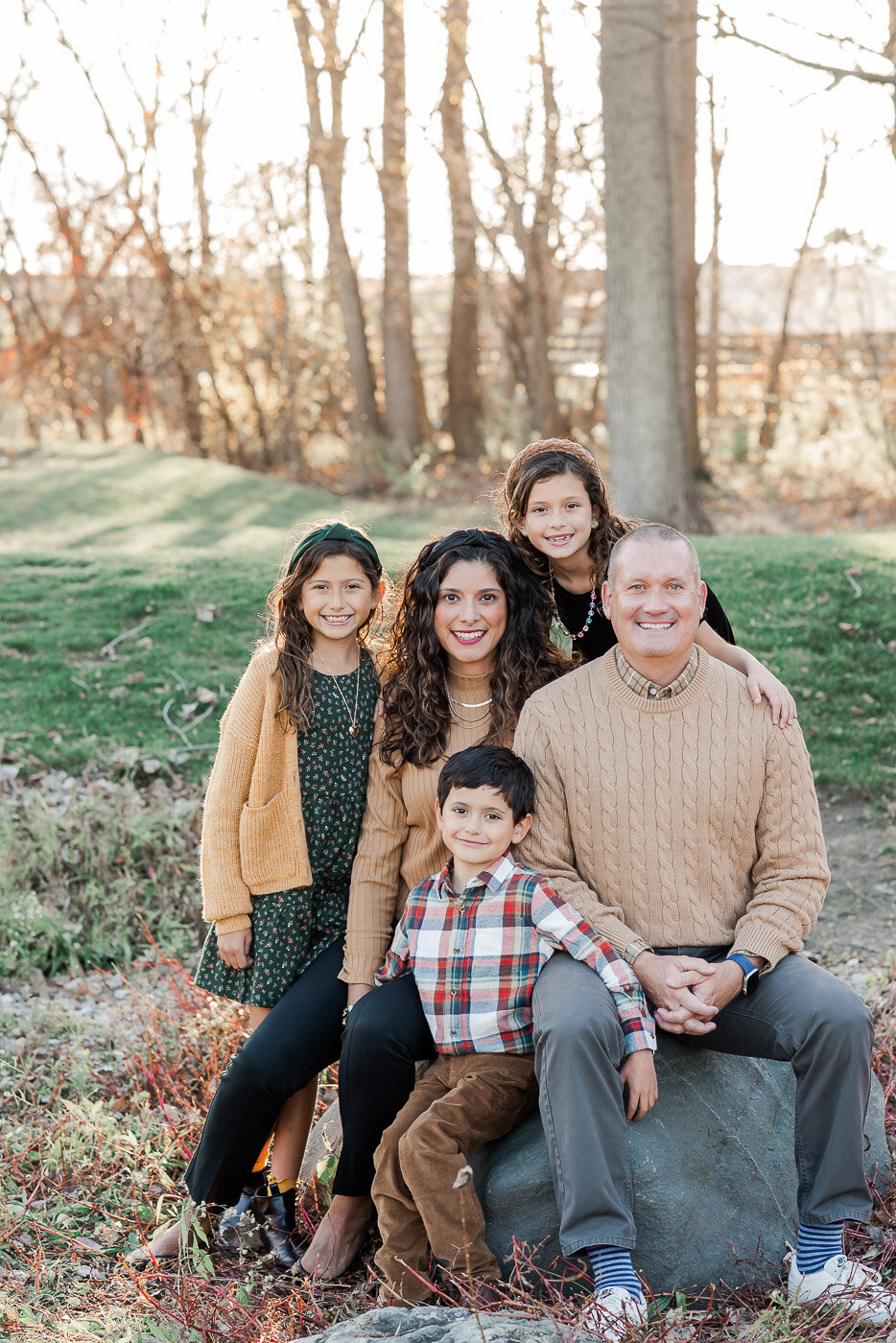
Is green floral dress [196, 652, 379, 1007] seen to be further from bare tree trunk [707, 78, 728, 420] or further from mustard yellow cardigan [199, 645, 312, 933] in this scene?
bare tree trunk [707, 78, 728, 420]

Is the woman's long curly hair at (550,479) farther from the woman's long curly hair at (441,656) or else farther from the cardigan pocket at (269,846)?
the cardigan pocket at (269,846)

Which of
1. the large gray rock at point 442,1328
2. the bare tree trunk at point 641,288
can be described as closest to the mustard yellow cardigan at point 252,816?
the large gray rock at point 442,1328

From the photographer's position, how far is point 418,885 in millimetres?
3342

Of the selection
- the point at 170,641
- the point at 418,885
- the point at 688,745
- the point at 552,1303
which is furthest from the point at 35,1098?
the point at 170,641

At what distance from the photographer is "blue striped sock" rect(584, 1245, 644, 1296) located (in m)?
2.72

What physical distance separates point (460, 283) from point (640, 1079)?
16.5m

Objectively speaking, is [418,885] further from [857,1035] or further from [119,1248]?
[119,1248]

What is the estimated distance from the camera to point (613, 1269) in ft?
8.95

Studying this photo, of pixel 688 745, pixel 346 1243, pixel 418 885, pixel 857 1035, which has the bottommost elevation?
pixel 346 1243

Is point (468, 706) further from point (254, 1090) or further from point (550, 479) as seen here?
point (254, 1090)

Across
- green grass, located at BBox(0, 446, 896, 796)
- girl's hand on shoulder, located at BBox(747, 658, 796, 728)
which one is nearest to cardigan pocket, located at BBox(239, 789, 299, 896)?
girl's hand on shoulder, located at BBox(747, 658, 796, 728)

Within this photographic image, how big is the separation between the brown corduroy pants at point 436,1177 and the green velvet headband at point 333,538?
1.58 meters

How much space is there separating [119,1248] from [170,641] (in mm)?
4905

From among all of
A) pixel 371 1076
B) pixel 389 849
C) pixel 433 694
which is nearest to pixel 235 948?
pixel 389 849
